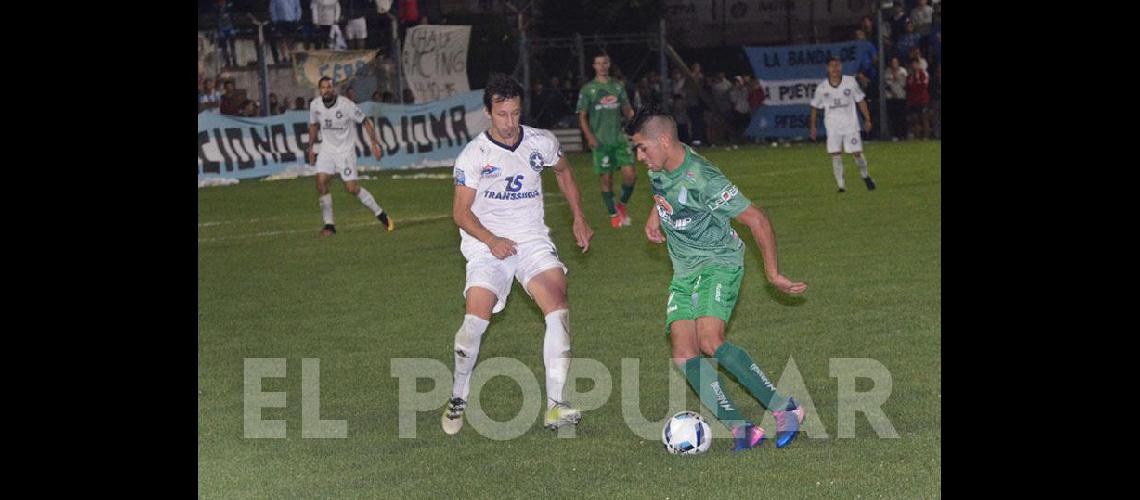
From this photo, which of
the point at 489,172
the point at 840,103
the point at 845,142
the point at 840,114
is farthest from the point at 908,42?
the point at 489,172

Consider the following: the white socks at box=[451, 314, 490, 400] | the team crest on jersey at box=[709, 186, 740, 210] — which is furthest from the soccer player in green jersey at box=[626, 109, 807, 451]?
the white socks at box=[451, 314, 490, 400]

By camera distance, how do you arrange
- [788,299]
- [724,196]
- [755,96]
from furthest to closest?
[755,96] < [788,299] < [724,196]

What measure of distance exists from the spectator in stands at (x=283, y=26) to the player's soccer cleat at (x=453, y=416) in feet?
87.1

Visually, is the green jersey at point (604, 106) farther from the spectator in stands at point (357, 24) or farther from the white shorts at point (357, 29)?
the white shorts at point (357, 29)

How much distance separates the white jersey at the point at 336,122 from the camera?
68.8ft

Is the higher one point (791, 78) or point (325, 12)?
point (325, 12)

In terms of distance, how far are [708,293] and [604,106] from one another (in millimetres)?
13482

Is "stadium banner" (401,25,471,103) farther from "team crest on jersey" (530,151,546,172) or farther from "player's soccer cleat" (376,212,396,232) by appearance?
"team crest on jersey" (530,151,546,172)

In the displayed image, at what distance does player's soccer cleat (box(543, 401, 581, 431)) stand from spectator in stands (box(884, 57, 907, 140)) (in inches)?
1164

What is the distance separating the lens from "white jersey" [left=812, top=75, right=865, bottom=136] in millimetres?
24531

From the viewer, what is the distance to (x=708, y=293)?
319 inches

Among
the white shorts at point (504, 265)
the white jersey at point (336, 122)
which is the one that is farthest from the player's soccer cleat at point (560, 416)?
the white jersey at point (336, 122)

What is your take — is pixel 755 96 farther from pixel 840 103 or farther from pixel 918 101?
pixel 840 103
